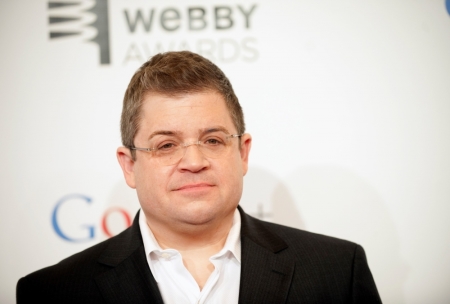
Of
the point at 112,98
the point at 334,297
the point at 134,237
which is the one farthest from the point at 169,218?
the point at 112,98

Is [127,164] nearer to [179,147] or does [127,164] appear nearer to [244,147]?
[179,147]

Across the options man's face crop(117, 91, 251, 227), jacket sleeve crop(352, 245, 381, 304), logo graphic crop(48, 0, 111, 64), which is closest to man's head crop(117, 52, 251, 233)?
man's face crop(117, 91, 251, 227)

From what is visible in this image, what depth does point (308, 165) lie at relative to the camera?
2662mm

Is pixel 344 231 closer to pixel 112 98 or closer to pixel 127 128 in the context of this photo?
pixel 127 128

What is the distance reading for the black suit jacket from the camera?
73.3 inches

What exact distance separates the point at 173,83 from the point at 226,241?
2.47ft

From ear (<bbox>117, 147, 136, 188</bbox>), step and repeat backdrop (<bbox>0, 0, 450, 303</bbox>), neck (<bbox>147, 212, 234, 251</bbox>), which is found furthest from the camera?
step and repeat backdrop (<bbox>0, 0, 450, 303</bbox>)

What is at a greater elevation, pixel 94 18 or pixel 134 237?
pixel 94 18

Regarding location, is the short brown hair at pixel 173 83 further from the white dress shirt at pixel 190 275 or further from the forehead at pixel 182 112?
the white dress shirt at pixel 190 275

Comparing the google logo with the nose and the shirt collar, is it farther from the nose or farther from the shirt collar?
the nose

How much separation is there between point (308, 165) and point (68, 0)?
5.87ft

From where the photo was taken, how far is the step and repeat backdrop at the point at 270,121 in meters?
2.65

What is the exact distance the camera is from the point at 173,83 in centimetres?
189

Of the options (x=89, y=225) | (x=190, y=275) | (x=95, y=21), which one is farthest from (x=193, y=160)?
(x=95, y=21)
